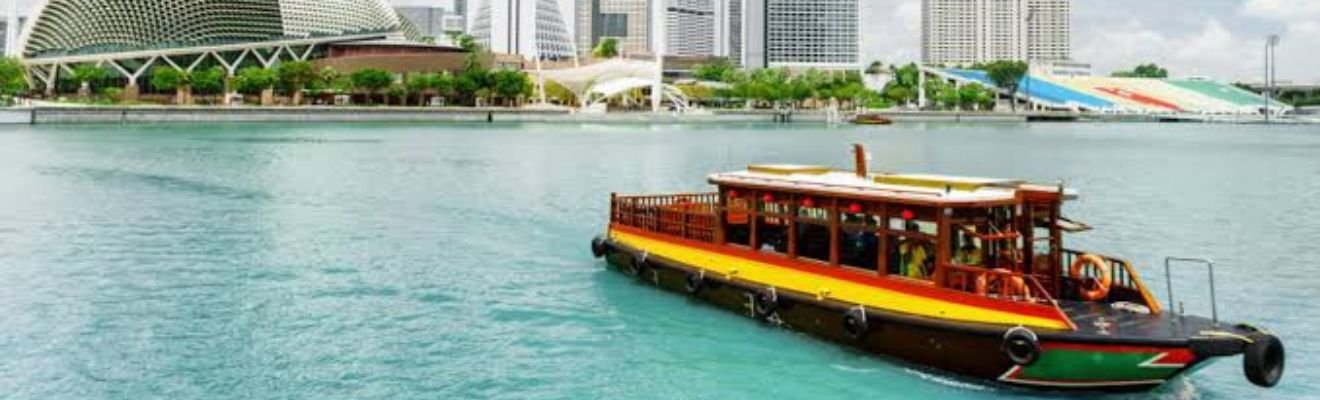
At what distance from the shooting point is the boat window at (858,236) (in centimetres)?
1630

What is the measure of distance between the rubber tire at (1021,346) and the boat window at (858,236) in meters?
2.62

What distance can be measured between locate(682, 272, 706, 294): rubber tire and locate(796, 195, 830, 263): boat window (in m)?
2.25

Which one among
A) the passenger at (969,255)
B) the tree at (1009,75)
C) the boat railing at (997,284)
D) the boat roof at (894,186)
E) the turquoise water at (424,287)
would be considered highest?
the tree at (1009,75)

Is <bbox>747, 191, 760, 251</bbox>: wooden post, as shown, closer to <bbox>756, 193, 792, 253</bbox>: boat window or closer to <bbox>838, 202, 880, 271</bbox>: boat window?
<bbox>756, 193, 792, 253</bbox>: boat window

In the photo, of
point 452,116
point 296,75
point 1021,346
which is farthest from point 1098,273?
point 296,75

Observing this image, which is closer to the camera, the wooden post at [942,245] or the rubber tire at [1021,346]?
the rubber tire at [1021,346]

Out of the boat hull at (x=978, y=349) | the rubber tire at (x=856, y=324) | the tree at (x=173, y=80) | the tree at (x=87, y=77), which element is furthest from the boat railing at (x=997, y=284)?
the tree at (x=87, y=77)

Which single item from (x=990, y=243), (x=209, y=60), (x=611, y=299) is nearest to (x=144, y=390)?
(x=611, y=299)

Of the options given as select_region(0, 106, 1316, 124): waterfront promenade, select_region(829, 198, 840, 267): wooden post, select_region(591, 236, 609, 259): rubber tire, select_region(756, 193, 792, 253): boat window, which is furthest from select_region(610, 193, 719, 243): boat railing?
select_region(0, 106, 1316, 124): waterfront promenade

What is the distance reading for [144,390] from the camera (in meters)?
14.8

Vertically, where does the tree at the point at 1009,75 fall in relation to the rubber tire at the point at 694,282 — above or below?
above

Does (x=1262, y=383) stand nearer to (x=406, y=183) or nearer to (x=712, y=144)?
(x=406, y=183)

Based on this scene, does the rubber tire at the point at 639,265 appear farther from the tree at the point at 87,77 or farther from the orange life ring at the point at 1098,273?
the tree at the point at 87,77

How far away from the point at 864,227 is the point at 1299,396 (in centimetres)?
551
